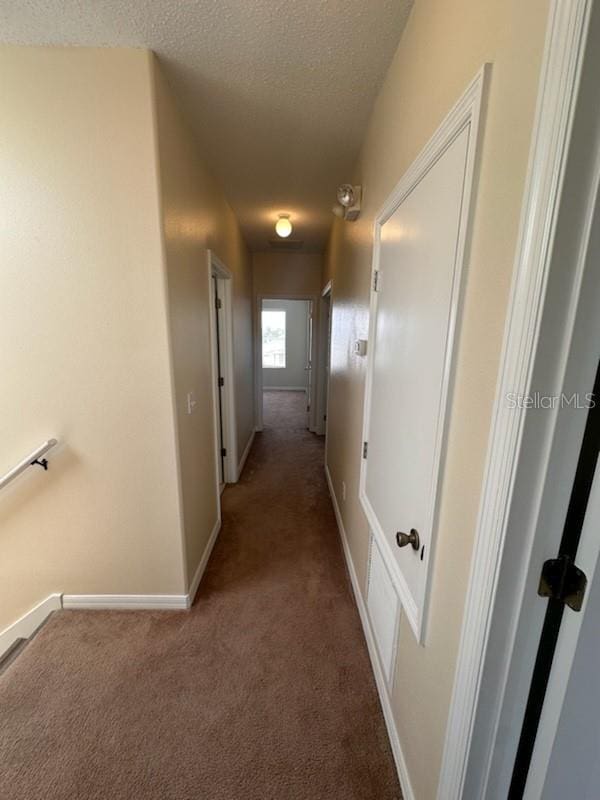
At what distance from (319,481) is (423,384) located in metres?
2.65

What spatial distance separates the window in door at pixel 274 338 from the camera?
812 cm

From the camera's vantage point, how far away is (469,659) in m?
0.69

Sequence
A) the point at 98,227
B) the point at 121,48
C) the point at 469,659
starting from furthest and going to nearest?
1. the point at 98,227
2. the point at 121,48
3. the point at 469,659

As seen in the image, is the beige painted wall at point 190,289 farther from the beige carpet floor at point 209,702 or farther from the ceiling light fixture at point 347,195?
the ceiling light fixture at point 347,195

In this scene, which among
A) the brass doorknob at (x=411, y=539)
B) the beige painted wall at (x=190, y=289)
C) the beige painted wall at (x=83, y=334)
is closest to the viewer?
the brass doorknob at (x=411, y=539)

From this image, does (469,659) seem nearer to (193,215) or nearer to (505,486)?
(505,486)

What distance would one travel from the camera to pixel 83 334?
1519 millimetres

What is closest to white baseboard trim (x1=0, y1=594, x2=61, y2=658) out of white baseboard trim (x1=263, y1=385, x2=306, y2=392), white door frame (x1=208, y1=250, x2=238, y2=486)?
white door frame (x1=208, y1=250, x2=238, y2=486)

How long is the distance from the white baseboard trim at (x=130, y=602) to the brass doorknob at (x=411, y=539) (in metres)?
1.40

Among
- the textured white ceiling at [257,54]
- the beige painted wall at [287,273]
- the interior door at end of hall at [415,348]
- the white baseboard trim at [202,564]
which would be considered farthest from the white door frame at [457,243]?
the beige painted wall at [287,273]

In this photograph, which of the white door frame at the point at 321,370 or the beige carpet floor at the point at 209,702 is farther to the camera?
the white door frame at the point at 321,370

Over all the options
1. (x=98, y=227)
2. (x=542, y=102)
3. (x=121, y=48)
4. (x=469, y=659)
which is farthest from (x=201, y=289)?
(x=469, y=659)

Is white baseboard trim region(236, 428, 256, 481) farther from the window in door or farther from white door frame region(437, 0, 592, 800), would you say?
the window in door

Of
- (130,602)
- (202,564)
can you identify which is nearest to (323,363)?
(202,564)
